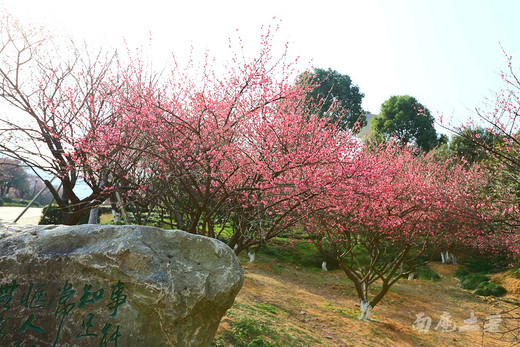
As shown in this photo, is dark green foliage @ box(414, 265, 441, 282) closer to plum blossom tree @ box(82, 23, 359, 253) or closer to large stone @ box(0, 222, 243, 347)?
plum blossom tree @ box(82, 23, 359, 253)

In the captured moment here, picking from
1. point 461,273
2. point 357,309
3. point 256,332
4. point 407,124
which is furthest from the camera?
point 407,124

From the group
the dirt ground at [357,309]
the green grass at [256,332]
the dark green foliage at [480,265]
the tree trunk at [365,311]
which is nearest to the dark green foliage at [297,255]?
the dirt ground at [357,309]

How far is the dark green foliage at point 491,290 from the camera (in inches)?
489

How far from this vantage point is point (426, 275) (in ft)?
50.3

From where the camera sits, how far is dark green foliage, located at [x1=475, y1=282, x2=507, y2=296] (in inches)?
489

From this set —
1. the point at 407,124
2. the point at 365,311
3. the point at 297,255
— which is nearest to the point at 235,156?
the point at 365,311

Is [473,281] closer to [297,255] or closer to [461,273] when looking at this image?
[461,273]

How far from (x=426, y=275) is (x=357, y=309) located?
22.8 feet

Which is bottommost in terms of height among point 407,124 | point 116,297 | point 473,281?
point 473,281

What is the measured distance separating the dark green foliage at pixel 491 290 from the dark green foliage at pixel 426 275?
223 cm

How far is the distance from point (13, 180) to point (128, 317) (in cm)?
4175

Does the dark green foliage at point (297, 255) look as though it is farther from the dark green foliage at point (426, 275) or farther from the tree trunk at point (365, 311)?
the tree trunk at point (365, 311)

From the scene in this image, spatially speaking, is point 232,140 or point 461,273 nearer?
point 232,140

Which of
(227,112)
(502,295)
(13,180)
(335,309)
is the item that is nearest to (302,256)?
(335,309)
